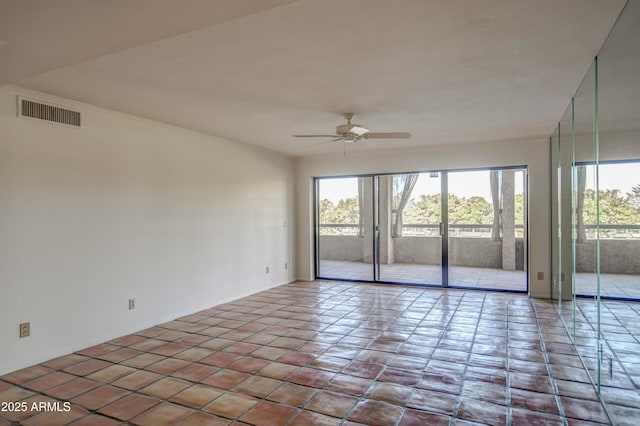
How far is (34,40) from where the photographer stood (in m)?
2.14

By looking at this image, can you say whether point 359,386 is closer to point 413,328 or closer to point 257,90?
point 413,328

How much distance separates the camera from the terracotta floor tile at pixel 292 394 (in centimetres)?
273

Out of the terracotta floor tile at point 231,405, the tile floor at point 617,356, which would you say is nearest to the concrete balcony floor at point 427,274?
the tile floor at point 617,356

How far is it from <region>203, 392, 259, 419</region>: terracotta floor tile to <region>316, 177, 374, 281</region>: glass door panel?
4.74 meters

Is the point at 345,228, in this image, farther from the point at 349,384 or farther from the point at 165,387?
the point at 165,387

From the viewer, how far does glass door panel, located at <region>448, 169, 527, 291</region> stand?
6348mm

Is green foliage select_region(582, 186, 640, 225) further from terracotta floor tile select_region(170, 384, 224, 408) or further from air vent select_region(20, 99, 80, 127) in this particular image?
air vent select_region(20, 99, 80, 127)

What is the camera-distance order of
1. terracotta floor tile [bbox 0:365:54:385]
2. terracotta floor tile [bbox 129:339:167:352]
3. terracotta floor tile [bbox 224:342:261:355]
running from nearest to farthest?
terracotta floor tile [bbox 0:365:54:385] → terracotta floor tile [bbox 224:342:261:355] → terracotta floor tile [bbox 129:339:167:352]

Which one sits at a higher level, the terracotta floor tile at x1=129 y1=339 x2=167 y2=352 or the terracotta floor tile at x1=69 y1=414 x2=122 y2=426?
the terracotta floor tile at x1=129 y1=339 x2=167 y2=352

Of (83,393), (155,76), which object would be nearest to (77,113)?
(155,76)

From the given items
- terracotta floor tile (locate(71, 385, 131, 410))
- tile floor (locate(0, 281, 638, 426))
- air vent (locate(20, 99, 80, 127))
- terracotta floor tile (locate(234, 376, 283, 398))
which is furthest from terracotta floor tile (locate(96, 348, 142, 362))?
air vent (locate(20, 99, 80, 127))

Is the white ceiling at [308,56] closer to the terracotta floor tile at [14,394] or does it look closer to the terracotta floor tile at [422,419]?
the terracotta floor tile at [14,394]

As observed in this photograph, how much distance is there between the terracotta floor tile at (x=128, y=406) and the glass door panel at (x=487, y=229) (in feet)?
17.3

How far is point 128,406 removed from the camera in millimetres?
2680
